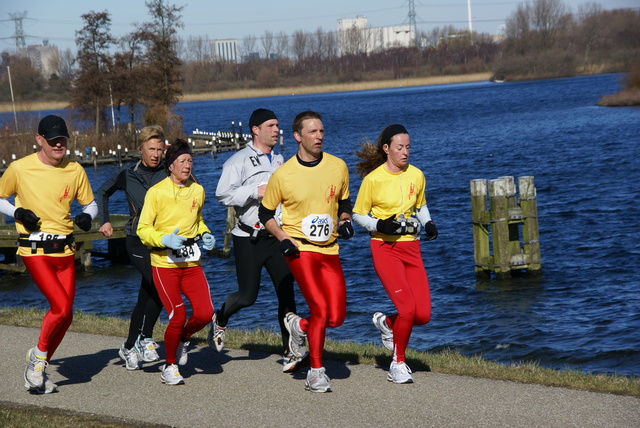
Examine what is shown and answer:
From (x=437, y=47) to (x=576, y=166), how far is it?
15952 cm

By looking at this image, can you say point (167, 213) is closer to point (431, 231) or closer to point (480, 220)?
point (431, 231)

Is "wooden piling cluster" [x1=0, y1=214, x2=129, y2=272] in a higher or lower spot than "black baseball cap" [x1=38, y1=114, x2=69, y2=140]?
lower

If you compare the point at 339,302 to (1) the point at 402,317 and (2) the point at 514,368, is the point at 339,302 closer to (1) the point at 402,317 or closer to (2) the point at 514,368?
(1) the point at 402,317

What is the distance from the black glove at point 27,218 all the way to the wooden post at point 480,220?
1034 cm

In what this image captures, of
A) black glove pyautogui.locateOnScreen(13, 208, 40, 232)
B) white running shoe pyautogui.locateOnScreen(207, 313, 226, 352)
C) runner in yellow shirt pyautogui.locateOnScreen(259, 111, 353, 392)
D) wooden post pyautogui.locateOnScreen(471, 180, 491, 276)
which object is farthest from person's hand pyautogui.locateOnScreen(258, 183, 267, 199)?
wooden post pyautogui.locateOnScreen(471, 180, 491, 276)

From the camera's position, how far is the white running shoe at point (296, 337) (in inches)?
284

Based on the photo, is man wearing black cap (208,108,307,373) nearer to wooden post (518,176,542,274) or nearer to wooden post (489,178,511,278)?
wooden post (489,178,511,278)

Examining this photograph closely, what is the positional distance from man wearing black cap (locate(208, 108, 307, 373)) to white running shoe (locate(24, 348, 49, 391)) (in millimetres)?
1493

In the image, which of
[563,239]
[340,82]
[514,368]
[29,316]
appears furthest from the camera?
[340,82]

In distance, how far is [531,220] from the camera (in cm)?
1656

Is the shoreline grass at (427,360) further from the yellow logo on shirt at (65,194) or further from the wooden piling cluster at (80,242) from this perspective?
the wooden piling cluster at (80,242)

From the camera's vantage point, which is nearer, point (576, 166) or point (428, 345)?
point (428, 345)

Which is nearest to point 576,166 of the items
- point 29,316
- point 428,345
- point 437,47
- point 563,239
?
point 563,239

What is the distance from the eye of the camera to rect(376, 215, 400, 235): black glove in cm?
691
